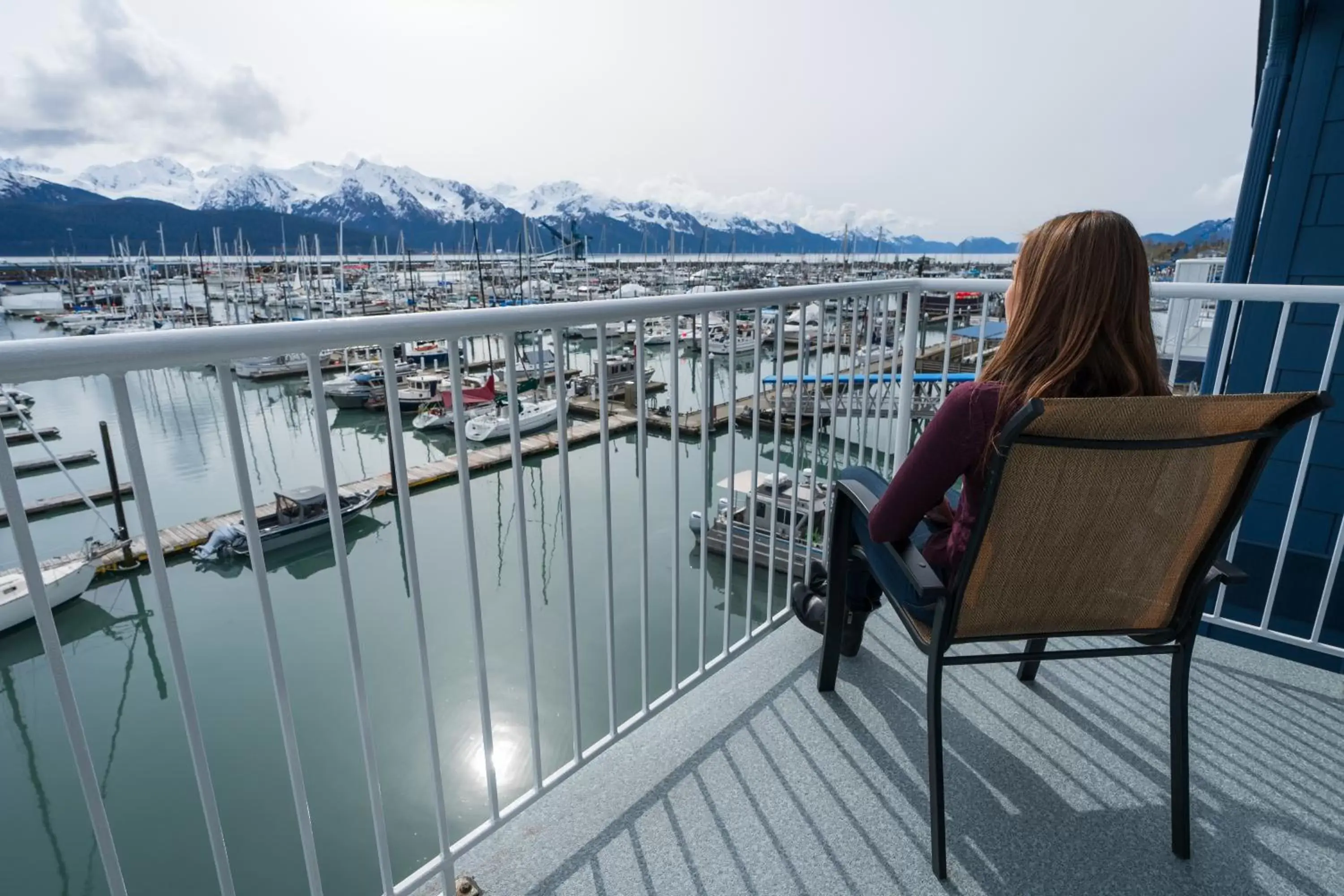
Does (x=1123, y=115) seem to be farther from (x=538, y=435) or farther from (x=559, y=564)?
(x=538, y=435)

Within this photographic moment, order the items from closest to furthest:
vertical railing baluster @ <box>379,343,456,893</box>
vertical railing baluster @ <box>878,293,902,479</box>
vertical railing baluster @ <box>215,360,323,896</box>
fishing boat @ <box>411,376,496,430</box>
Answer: vertical railing baluster @ <box>215,360,323,896</box> < vertical railing baluster @ <box>379,343,456,893</box> < vertical railing baluster @ <box>878,293,902,479</box> < fishing boat @ <box>411,376,496,430</box>

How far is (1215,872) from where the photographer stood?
4.18 ft

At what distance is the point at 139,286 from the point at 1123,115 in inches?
1890

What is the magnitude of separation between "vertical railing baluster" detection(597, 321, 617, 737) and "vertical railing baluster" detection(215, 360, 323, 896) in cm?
54

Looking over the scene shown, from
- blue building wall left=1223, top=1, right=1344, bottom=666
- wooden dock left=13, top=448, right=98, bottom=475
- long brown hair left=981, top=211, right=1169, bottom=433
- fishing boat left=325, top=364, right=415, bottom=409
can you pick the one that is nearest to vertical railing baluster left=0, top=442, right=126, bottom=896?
long brown hair left=981, top=211, right=1169, bottom=433

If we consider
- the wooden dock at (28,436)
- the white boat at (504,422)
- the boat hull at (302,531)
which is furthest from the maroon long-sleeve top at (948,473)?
the wooden dock at (28,436)

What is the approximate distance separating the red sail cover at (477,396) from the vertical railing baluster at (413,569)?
0.31 feet

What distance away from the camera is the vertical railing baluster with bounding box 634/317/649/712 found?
1.36 meters

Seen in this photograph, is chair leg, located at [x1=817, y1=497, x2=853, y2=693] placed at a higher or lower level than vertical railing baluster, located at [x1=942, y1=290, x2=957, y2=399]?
lower

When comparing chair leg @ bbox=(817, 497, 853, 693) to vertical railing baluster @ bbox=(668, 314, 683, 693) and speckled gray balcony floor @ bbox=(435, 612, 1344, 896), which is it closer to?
speckled gray balcony floor @ bbox=(435, 612, 1344, 896)

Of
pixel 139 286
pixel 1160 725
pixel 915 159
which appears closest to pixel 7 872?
pixel 1160 725

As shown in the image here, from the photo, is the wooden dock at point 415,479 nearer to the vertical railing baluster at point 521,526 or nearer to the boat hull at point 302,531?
the boat hull at point 302,531

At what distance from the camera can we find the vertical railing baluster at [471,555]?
3.36ft

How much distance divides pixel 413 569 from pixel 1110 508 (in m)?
1.15
